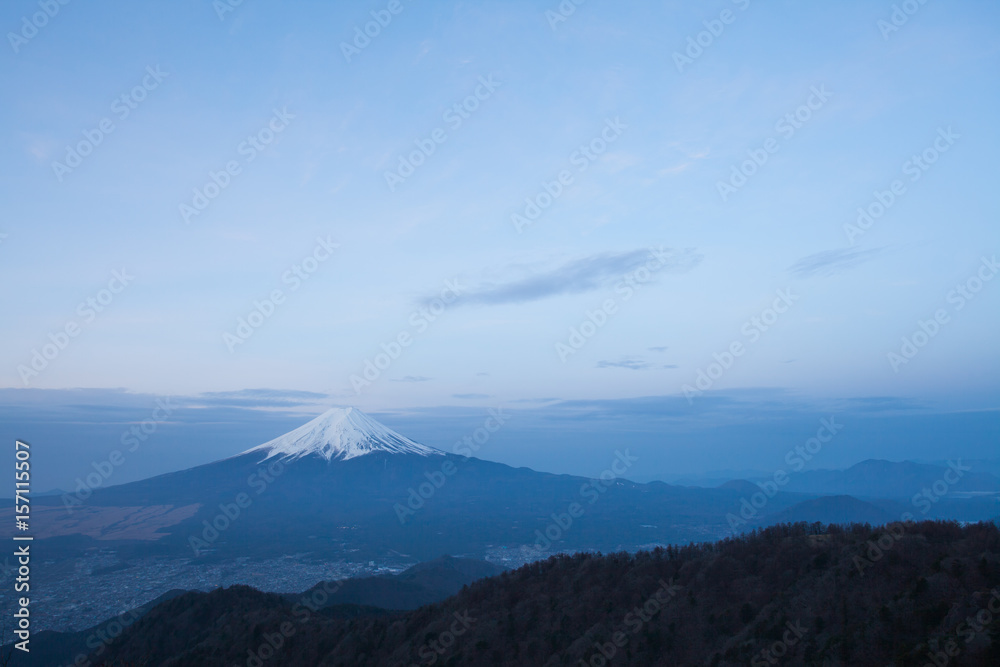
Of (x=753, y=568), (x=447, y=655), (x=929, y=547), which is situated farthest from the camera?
(x=447, y=655)

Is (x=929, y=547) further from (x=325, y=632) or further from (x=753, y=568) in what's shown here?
(x=325, y=632)

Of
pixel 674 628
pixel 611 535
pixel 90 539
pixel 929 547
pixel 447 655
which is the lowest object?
pixel 611 535

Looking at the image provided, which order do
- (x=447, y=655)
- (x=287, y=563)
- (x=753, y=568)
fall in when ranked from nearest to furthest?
(x=753, y=568)
(x=447, y=655)
(x=287, y=563)

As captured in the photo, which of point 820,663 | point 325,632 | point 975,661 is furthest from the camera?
point 325,632

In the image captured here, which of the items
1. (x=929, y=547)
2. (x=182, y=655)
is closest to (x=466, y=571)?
(x=182, y=655)

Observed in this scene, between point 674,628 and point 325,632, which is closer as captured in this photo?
point 674,628

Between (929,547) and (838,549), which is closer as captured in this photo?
(929,547)

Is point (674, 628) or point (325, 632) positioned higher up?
point (674, 628)

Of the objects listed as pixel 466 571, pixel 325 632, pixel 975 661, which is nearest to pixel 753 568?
pixel 975 661

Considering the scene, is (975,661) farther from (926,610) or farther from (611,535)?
(611,535)
